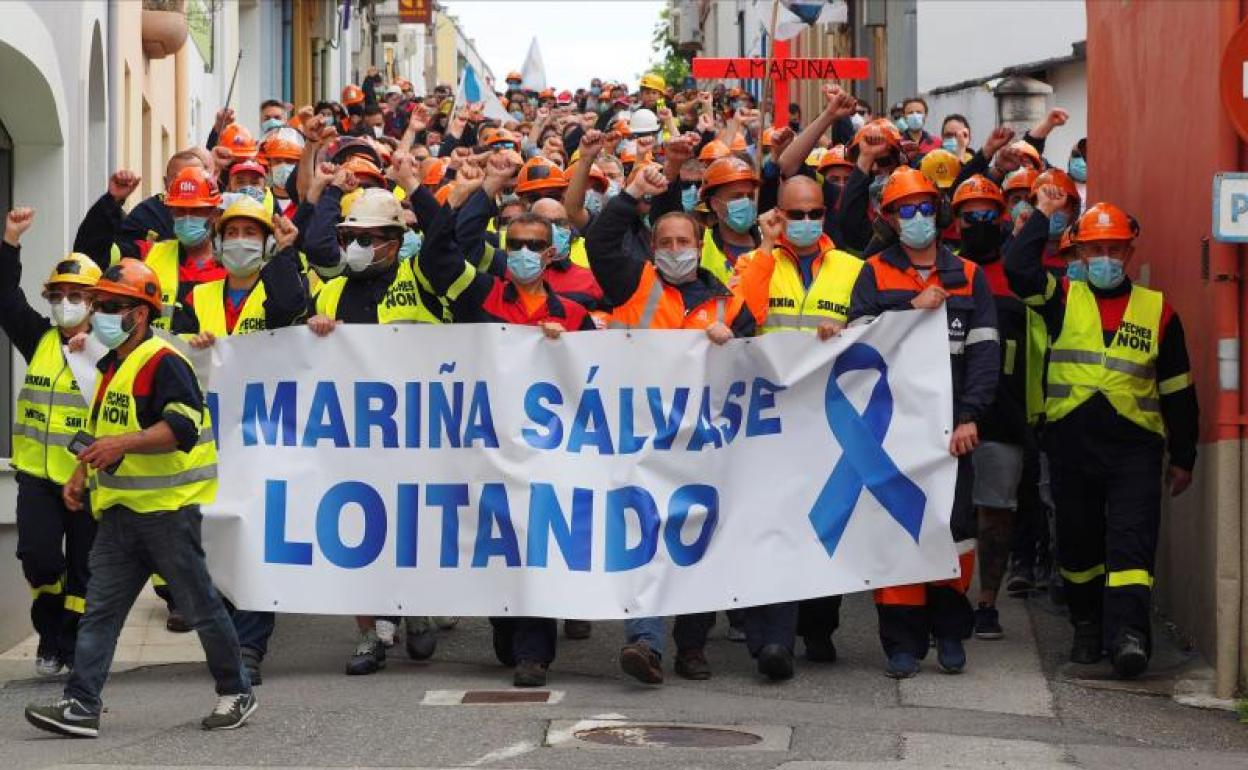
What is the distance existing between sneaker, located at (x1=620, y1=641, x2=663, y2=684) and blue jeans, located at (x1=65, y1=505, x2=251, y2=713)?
1.63 meters

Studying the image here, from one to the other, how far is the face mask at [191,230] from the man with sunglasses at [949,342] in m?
3.19

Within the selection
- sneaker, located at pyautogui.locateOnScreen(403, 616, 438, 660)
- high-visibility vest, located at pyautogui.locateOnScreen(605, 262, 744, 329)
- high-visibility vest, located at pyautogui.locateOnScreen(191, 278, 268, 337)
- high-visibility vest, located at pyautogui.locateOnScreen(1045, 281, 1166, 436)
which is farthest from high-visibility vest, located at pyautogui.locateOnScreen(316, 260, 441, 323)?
high-visibility vest, located at pyautogui.locateOnScreen(1045, 281, 1166, 436)

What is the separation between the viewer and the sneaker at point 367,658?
10570mm

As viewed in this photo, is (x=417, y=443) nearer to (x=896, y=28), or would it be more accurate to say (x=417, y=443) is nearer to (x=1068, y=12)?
(x=1068, y=12)

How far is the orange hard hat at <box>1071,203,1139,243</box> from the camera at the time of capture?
1082 cm

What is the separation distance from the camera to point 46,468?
1060 cm

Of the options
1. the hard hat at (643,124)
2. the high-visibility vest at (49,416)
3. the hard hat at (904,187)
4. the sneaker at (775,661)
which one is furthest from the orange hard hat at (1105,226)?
the hard hat at (643,124)

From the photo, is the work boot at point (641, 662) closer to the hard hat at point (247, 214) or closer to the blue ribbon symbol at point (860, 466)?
the blue ribbon symbol at point (860, 466)

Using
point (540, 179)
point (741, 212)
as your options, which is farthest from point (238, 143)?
point (741, 212)

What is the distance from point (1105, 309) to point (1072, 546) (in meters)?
1.08

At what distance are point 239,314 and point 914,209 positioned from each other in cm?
303

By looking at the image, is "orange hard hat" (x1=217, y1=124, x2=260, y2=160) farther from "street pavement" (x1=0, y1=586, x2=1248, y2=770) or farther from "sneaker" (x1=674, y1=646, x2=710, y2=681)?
"sneaker" (x1=674, y1=646, x2=710, y2=681)

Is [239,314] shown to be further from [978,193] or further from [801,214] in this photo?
[978,193]

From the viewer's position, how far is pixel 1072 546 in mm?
11086
